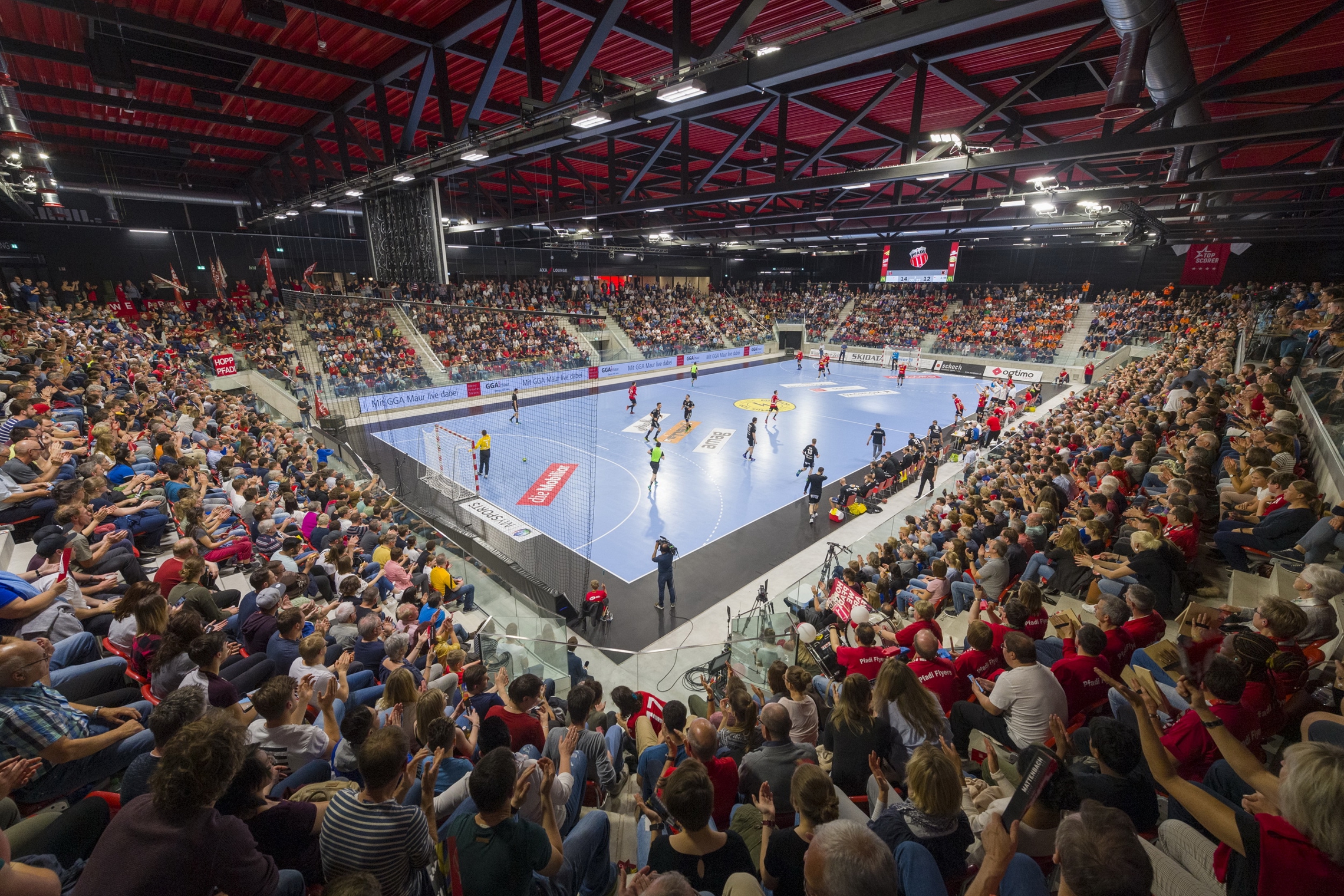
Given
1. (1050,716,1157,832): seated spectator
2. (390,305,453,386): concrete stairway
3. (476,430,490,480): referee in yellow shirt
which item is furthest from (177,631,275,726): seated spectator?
(390,305,453,386): concrete stairway

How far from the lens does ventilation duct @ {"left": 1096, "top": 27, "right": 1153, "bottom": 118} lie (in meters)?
4.85

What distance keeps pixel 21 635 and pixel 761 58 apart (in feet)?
25.2

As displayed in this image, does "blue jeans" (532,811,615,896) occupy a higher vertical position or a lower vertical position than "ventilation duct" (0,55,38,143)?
lower

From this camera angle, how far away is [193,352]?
65.2 feet

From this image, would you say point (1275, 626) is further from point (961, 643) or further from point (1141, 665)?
point (961, 643)

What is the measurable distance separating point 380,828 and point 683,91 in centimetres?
660

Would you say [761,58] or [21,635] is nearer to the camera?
[21,635]

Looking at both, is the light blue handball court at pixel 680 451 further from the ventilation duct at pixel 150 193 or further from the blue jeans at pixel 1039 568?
the ventilation duct at pixel 150 193

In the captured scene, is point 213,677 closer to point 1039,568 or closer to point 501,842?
point 501,842

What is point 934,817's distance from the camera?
2.31 m

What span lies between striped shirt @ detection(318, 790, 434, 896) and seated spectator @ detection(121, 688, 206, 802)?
875 millimetres

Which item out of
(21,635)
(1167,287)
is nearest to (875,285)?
(1167,287)

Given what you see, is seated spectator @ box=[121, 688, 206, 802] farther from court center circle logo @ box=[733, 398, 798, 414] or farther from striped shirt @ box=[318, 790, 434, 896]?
court center circle logo @ box=[733, 398, 798, 414]

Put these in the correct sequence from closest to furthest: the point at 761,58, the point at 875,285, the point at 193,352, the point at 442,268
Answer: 1. the point at 761,58
2. the point at 442,268
3. the point at 193,352
4. the point at 875,285
